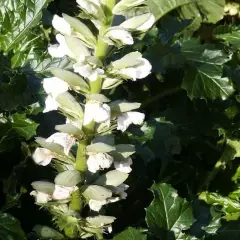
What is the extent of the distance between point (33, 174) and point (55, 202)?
324 mm

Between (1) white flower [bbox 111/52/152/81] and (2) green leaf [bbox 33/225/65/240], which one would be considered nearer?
(1) white flower [bbox 111/52/152/81]

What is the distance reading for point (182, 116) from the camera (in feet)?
7.57

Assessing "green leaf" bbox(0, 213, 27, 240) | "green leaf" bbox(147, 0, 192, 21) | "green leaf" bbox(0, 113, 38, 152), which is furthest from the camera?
"green leaf" bbox(147, 0, 192, 21)

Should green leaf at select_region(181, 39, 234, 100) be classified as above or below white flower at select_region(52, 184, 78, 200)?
below

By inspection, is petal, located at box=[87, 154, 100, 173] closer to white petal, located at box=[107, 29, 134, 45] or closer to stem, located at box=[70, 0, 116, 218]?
stem, located at box=[70, 0, 116, 218]

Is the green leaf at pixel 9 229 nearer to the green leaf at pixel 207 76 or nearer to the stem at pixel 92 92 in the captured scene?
the stem at pixel 92 92

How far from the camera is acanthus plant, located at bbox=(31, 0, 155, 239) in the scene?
1.30 metres

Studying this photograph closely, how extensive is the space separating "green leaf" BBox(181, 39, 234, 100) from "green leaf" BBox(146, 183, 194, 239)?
46 centimetres

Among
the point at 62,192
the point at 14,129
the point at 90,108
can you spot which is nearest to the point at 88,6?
the point at 90,108

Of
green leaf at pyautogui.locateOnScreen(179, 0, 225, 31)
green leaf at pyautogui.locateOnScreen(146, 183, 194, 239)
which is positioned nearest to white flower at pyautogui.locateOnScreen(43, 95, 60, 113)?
green leaf at pyautogui.locateOnScreen(146, 183, 194, 239)

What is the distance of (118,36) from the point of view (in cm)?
128

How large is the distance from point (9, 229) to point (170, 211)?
17.9 inches

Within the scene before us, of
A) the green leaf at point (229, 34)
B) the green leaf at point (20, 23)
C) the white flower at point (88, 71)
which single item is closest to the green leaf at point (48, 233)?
the white flower at point (88, 71)

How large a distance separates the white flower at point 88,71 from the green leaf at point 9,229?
0.48m
